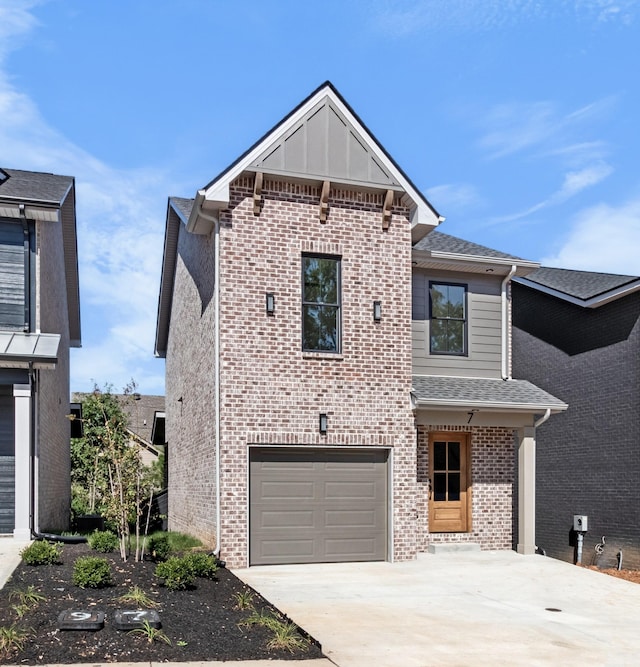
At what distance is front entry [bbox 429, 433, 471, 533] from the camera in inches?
669

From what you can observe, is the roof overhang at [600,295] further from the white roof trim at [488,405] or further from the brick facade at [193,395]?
the brick facade at [193,395]

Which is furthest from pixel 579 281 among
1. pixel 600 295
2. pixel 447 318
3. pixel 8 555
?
pixel 8 555

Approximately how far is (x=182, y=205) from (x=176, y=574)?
11.7 meters

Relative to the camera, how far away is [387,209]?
16.1 m

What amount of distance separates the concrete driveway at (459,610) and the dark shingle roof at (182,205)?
8.96m

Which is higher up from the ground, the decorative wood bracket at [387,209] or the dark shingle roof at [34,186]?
the dark shingle roof at [34,186]

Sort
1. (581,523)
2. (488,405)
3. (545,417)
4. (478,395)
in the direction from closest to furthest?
(488,405)
(478,395)
(545,417)
(581,523)

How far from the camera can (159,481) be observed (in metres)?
28.0

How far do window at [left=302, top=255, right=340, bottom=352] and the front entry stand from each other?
11.1 feet

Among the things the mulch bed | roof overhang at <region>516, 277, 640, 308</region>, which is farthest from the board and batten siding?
the mulch bed

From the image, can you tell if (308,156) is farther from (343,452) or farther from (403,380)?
(343,452)

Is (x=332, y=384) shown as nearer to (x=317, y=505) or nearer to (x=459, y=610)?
(x=317, y=505)

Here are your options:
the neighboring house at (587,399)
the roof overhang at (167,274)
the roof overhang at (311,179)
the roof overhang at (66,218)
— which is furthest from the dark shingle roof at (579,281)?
the roof overhang at (66,218)

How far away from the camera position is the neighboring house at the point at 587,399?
19.4 m
